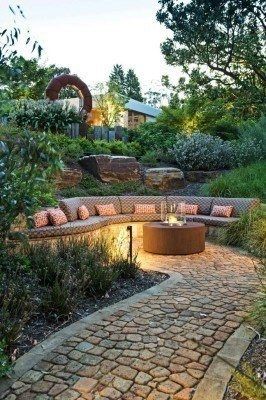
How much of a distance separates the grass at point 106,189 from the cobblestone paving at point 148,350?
224 inches

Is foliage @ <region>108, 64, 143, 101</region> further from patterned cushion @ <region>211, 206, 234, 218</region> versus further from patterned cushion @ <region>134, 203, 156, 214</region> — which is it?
patterned cushion @ <region>211, 206, 234, 218</region>

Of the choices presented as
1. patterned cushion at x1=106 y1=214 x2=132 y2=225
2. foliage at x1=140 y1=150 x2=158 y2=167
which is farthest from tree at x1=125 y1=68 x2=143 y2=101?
patterned cushion at x1=106 y1=214 x2=132 y2=225

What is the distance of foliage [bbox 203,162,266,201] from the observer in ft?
32.6

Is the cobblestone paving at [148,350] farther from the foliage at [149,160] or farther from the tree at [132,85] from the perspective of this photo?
the tree at [132,85]

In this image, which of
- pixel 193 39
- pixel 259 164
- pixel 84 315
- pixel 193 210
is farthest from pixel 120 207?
pixel 193 39

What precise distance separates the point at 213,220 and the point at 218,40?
23.2 ft

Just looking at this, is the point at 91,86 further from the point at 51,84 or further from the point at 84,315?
the point at 84,315

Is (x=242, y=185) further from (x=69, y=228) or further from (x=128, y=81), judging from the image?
(x=128, y=81)

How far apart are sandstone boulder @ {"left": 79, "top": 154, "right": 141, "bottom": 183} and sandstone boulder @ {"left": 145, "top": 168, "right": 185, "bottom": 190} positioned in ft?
1.38

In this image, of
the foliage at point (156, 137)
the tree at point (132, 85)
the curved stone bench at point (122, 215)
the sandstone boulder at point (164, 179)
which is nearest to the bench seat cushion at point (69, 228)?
the curved stone bench at point (122, 215)

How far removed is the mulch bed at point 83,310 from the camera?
3.59m

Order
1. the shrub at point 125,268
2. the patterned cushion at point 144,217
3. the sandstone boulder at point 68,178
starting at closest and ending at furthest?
1. the shrub at point 125,268
2. the patterned cushion at point 144,217
3. the sandstone boulder at point 68,178

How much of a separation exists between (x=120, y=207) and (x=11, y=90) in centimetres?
718

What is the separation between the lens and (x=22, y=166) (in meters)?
2.47
